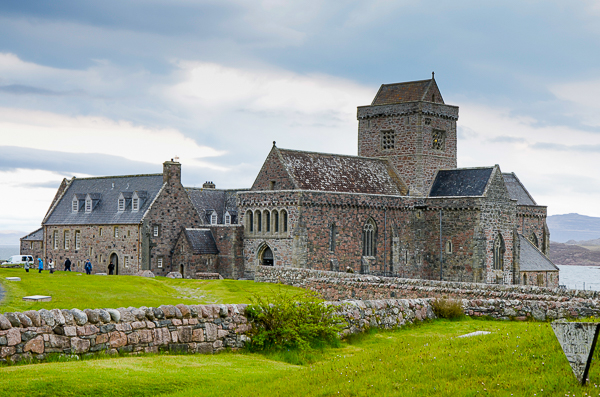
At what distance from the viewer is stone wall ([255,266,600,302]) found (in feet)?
86.1

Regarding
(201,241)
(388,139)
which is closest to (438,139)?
(388,139)

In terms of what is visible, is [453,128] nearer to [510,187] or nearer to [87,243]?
[510,187]

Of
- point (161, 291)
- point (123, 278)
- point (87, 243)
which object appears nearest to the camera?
point (161, 291)

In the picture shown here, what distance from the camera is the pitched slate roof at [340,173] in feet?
190

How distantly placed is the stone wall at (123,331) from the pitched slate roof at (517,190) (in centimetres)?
6007

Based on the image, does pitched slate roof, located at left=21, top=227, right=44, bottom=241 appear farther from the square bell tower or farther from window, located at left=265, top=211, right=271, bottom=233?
the square bell tower

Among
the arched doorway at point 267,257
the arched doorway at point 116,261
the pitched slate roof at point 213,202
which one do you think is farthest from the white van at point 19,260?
the arched doorway at point 267,257

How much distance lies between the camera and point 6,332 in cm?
1486

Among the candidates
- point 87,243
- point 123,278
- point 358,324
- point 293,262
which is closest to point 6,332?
point 358,324

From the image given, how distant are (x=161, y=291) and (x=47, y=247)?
34250 mm

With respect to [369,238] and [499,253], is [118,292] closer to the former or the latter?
[369,238]

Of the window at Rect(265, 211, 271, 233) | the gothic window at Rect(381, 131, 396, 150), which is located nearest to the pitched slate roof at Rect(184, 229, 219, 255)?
the window at Rect(265, 211, 271, 233)

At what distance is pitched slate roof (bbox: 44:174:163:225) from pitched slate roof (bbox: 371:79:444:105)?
22472 mm

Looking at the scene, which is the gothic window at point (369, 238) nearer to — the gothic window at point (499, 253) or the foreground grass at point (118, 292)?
the gothic window at point (499, 253)
